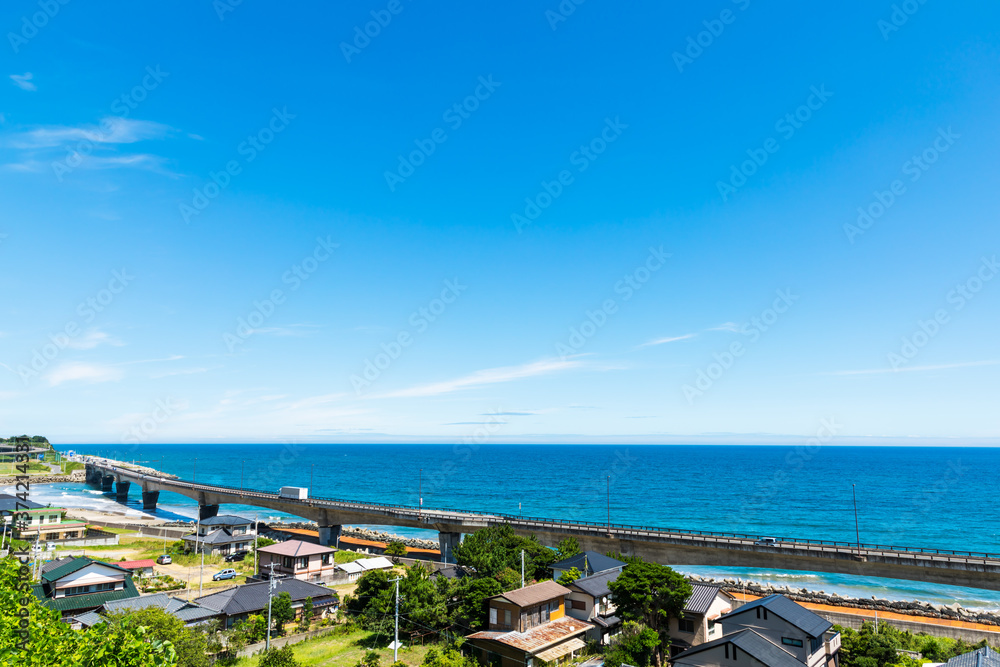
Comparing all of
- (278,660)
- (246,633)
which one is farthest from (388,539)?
(278,660)

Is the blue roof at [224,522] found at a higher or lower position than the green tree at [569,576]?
lower

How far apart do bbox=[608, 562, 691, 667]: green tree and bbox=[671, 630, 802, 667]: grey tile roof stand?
6.64 meters

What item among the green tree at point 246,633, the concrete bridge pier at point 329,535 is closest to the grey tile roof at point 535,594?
the green tree at point 246,633

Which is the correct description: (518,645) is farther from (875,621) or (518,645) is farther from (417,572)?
(875,621)

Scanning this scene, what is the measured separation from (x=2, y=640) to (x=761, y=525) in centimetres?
11464

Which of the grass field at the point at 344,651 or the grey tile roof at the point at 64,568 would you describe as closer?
the grass field at the point at 344,651

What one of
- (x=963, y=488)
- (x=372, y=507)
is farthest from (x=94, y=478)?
(x=963, y=488)

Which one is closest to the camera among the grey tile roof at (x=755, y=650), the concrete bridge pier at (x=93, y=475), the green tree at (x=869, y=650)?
the grey tile roof at (x=755, y=650)

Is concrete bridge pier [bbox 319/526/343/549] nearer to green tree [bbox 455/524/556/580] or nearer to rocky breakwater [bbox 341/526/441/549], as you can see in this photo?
rocky breakwater [bbox 341/526/441/549]

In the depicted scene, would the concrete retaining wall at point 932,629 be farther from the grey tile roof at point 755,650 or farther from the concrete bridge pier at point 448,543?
the concrete bridge pier at point 448,543

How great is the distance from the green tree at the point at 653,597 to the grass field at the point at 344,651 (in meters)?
14.2

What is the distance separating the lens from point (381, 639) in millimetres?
41000

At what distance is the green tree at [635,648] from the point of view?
3554 cm

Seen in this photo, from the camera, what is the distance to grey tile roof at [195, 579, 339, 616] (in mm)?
42562
